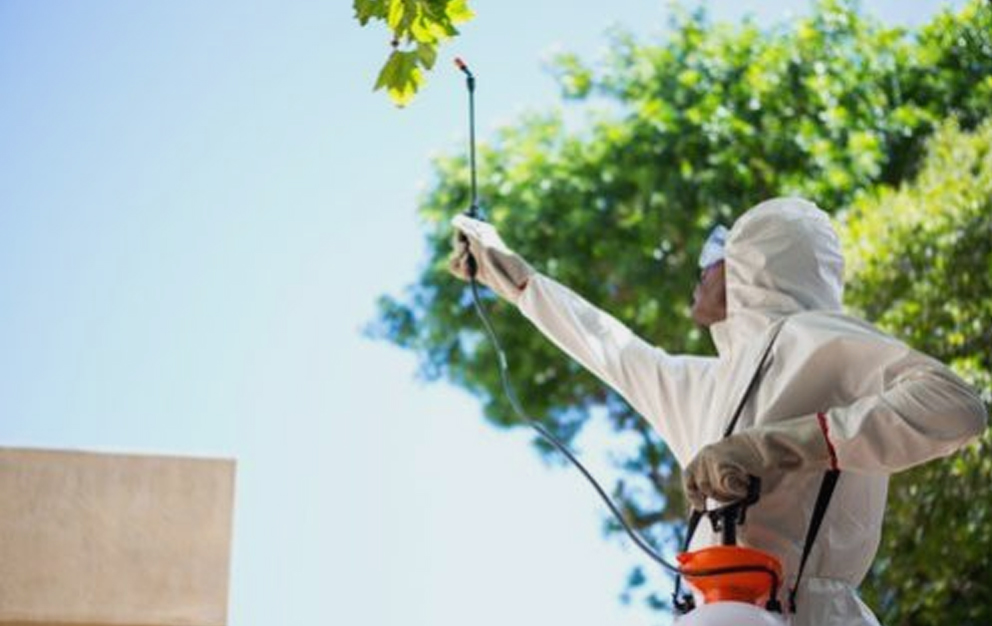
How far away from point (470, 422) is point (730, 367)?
1344 centimetres

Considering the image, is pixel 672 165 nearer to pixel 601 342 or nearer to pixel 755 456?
pixel 601 342

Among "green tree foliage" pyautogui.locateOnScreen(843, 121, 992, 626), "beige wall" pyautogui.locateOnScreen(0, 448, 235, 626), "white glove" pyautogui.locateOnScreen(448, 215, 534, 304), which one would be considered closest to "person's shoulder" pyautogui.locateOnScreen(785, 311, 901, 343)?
"white glove" pyautogui.locateOnScreen(448, 215, 534, 304)

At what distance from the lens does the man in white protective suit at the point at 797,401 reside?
3145mm

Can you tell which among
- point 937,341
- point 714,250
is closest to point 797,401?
point 714,250

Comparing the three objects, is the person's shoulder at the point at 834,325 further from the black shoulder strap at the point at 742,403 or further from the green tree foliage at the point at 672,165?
the green tree foliage at the point at 672,165

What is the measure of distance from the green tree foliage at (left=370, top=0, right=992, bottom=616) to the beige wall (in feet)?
30.1

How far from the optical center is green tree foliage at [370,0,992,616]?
47.7 ft

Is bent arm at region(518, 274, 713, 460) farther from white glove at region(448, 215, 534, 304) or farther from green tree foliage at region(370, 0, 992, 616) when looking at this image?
green tree foliage at region(370, 0, 992, 616)

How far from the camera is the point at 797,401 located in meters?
3.36

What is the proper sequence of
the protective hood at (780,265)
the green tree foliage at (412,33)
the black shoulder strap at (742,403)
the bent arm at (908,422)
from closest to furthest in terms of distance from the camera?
the bent arm at (908,422)
the black shoulder strap at (742,403)
the protective hood at (780,265)
the green tree foliage at (412,33)

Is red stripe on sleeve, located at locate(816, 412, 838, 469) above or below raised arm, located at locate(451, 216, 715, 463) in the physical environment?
below

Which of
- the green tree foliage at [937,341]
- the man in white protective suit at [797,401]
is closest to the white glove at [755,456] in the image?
the man in white protective suit at [797,401]

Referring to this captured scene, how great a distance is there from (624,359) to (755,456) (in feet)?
2.47

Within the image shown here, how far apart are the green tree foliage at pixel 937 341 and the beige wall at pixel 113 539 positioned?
5.86 meters
